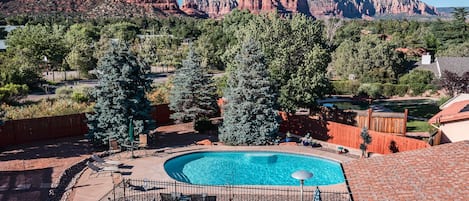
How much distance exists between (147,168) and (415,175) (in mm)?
12573

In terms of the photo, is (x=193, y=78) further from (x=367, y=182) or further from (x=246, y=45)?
(x=367, y=182)

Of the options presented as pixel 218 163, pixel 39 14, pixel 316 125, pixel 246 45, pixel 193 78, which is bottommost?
pixel 218 163

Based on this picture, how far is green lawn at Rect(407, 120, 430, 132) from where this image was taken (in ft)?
88.9

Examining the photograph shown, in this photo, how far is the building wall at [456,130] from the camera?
19625 millimetres

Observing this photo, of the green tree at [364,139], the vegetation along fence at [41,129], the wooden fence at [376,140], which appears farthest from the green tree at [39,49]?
the green tree at [364,139]

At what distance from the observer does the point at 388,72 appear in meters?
46.3

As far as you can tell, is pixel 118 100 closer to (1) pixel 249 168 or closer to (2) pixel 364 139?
(1) pixel 249 168

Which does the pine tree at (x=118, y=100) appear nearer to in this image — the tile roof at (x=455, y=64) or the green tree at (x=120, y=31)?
the tile roof at (x=455, y=64)

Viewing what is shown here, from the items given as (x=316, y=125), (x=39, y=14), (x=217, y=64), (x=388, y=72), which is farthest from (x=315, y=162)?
(x=39, y=14)

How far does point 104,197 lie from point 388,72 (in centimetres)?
3853

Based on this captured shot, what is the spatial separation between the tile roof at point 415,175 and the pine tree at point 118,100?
13700 mm

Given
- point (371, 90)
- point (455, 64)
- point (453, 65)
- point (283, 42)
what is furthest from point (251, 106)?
point (455, 64)

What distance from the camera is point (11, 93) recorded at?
3331 cm

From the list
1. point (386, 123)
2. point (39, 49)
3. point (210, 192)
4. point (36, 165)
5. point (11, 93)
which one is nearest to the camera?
point (210, 192)
